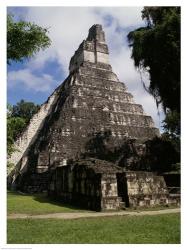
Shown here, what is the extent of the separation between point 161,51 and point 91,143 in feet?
27.5

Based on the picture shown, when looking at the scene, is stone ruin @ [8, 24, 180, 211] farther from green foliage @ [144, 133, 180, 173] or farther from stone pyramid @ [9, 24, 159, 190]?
green foliage @ [144, 133, 180, 173]

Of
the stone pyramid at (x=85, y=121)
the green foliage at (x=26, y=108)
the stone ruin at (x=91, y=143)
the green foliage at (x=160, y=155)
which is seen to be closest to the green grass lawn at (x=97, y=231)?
the stone ruin at (x=91, y=143)

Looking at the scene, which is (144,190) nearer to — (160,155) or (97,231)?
(97,231)

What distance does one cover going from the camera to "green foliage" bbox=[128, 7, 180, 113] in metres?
17.4

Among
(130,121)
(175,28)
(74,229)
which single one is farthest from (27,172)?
(74,229)

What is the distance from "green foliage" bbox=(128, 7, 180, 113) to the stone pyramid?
5362 mm

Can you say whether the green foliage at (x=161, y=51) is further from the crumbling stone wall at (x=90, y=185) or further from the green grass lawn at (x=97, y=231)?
the green grass lawn at (x=97, y=231)

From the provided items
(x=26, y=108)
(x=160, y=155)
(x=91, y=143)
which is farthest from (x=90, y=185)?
(x=26, y=108)

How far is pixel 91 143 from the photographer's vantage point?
2298 cm

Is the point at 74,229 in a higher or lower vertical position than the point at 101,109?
lower

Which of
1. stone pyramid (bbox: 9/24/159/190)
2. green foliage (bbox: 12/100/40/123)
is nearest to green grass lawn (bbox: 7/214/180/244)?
stone pyramid (bbox: 9/24/159/190)

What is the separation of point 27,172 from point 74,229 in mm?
14862
